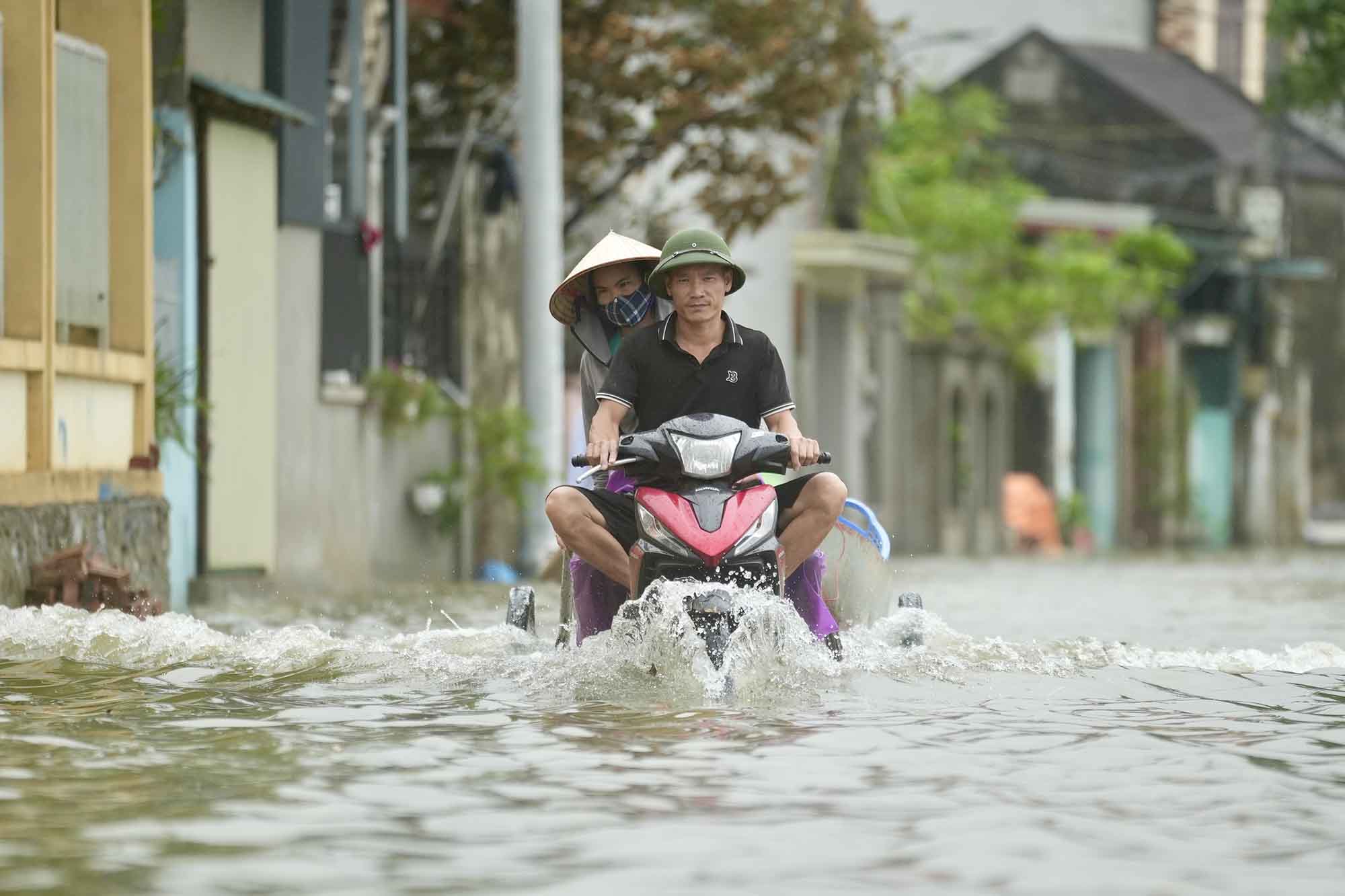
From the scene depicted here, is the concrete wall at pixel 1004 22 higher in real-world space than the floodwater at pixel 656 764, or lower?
higher

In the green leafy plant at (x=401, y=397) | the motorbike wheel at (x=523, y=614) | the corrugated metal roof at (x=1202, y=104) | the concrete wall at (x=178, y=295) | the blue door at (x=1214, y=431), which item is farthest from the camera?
the corrugated metal roof at (x=1202, y=104)

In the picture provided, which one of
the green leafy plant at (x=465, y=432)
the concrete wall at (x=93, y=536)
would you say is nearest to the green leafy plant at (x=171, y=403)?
the concrete wall at (x=93, y=536)

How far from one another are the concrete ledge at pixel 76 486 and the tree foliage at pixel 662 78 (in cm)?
964

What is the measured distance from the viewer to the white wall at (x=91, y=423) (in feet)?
39.1

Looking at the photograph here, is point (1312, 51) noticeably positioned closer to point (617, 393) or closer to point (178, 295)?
point (178, 295)

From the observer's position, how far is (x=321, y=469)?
709 inches

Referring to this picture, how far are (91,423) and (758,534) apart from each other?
510 cm

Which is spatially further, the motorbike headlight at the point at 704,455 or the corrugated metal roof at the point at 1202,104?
the corrugated metal roof at the point at 1202,104

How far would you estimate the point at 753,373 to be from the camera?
905cm

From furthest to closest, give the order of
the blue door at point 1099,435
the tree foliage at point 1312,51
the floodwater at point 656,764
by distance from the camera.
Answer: the blue door at point 1099,435 < the tree foliage at point 1312,51 < the floodwater at point 656,764

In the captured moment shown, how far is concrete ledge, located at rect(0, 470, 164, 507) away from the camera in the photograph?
439 inches

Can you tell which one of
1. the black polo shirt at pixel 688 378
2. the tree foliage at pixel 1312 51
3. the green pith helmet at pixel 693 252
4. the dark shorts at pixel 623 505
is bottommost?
the dark shorts at pixel 623 505

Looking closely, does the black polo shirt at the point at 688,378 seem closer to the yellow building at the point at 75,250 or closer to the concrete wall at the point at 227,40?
the yellow building at the point at 75,250

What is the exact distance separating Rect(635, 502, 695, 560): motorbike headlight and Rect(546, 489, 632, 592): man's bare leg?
357mm
